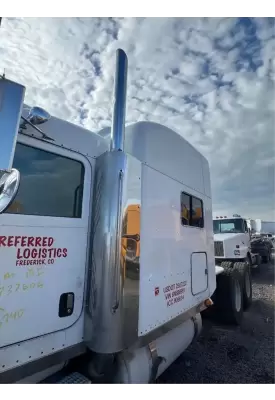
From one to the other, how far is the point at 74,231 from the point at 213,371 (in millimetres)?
3047

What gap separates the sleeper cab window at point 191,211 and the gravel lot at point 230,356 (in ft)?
6.74

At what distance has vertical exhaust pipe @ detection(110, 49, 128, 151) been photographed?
6.71 ft

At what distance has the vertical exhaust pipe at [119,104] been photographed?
204 centimetres

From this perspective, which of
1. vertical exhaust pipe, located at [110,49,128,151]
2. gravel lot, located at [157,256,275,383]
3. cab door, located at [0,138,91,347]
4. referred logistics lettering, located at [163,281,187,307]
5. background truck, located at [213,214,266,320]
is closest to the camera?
cab door, located at [0,138,91,347]

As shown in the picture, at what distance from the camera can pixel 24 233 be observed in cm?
162

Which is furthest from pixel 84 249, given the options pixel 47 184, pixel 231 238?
pixel 231 238

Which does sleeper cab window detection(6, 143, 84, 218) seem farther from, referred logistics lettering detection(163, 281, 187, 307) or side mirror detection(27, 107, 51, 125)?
referred logistics lettering detection(163, 281, 187, 307)

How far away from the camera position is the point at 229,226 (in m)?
9.30

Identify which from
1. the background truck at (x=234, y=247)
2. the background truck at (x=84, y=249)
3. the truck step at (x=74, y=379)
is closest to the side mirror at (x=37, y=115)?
the background truck at (x=84, y=249)

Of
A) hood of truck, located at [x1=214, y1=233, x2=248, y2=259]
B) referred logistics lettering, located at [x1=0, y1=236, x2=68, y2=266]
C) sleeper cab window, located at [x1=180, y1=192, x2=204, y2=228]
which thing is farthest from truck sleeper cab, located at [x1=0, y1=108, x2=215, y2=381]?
hood of truck, located at [x1=214, y1=233, x2=248, y2=259]

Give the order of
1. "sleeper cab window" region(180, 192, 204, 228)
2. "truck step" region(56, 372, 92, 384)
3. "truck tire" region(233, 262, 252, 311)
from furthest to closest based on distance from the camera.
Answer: "truck tire" region(233, 262, 252, 311) → "sleeper cab window" region(180, 192, 204, 228) → "truck step" region(56, 372, 92, 384)

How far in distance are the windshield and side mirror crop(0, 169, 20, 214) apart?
913cm

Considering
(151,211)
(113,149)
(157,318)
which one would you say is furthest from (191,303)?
(113,149)

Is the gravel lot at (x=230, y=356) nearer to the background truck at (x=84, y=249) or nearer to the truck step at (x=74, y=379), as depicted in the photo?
the background truck at (x=84, y=249)
